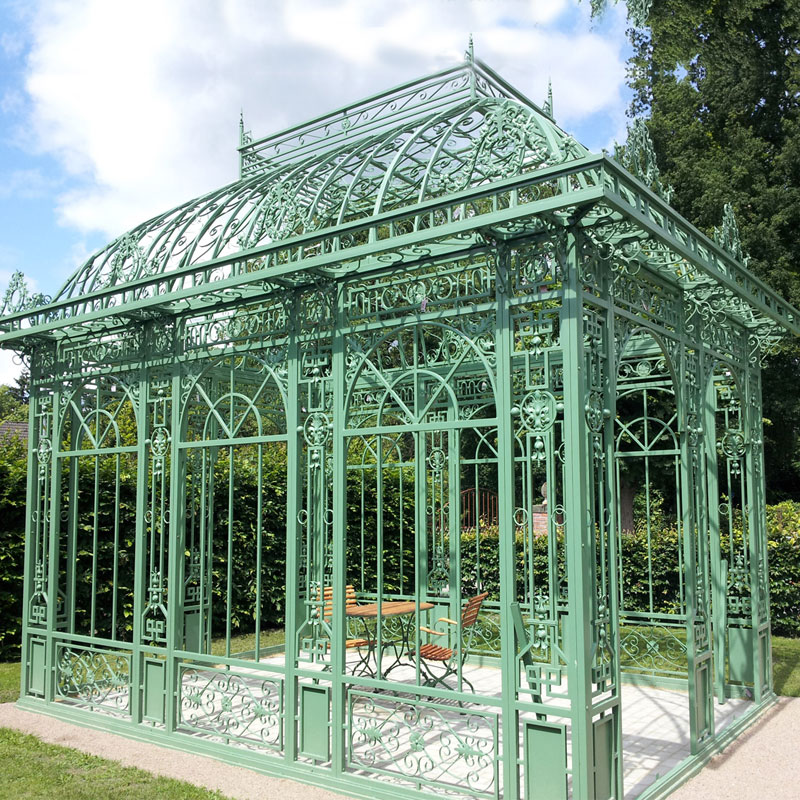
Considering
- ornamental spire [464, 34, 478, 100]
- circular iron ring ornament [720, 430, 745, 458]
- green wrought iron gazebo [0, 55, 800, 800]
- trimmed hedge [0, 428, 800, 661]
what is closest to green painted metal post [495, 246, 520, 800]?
green wrought iron gazebo [0, 55, 800, 800]

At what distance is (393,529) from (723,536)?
487 centimetres

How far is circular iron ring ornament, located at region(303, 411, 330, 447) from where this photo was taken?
19.0 ft

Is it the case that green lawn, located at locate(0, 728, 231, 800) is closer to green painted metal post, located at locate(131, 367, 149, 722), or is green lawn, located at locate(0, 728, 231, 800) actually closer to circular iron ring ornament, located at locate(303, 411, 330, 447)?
green painted metal post, located at locate(131, 367, 149, 722)

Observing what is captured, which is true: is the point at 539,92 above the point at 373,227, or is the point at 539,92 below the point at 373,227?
above

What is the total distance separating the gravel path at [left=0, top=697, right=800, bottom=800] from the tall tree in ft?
35.0

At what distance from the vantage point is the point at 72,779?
17.7ft

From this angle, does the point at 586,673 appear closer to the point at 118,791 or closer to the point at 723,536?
the point at 118,791

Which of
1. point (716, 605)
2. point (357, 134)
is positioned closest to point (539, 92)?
point (357, 134)

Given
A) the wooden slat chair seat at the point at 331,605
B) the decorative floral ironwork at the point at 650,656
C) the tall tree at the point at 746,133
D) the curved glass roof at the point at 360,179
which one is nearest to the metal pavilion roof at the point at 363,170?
the curved glass roof at the point at 360,179

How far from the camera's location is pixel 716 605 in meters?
7.24

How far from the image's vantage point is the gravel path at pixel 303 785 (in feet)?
16.8

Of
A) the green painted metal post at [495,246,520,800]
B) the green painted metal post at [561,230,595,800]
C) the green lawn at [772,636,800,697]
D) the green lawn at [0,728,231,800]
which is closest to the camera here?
the green painted metal post at [561,230,595,800]

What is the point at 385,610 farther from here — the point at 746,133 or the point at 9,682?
the point at 746,133

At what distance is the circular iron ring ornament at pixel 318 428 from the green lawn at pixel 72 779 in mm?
2329
